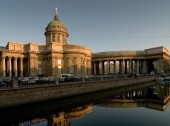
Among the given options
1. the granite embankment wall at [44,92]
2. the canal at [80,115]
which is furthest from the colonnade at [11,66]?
the canal at [80,115]

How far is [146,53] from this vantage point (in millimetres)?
95375

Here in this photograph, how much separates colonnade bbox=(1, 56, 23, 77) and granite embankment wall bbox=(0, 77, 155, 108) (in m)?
38.1

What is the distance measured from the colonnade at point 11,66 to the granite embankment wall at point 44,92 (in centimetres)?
3810

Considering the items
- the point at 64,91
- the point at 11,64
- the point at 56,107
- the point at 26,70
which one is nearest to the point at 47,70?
the point at 26,70

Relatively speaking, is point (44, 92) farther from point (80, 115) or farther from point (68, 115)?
point (80, 115)

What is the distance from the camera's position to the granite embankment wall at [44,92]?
78.1ft

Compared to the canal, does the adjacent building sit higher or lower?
higher

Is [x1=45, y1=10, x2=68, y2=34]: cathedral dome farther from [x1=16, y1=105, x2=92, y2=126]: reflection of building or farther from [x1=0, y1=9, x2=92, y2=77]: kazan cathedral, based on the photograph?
[x1=16, y1=105, x2=92, y2=126]: reflection of building

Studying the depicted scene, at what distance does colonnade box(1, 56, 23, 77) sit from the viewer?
65.4 metres

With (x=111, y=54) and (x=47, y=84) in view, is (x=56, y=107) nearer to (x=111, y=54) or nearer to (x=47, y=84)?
(x=47, y=84)

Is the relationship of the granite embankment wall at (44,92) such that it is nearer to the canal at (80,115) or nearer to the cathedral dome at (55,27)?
the canal at (80,115)

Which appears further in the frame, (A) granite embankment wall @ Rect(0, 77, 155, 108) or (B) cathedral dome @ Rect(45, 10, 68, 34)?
(B) cathedral dome @ Rect(45, 10, 68, 34)

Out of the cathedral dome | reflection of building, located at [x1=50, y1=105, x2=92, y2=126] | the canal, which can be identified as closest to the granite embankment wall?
the canal

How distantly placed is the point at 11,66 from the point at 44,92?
45597mm
